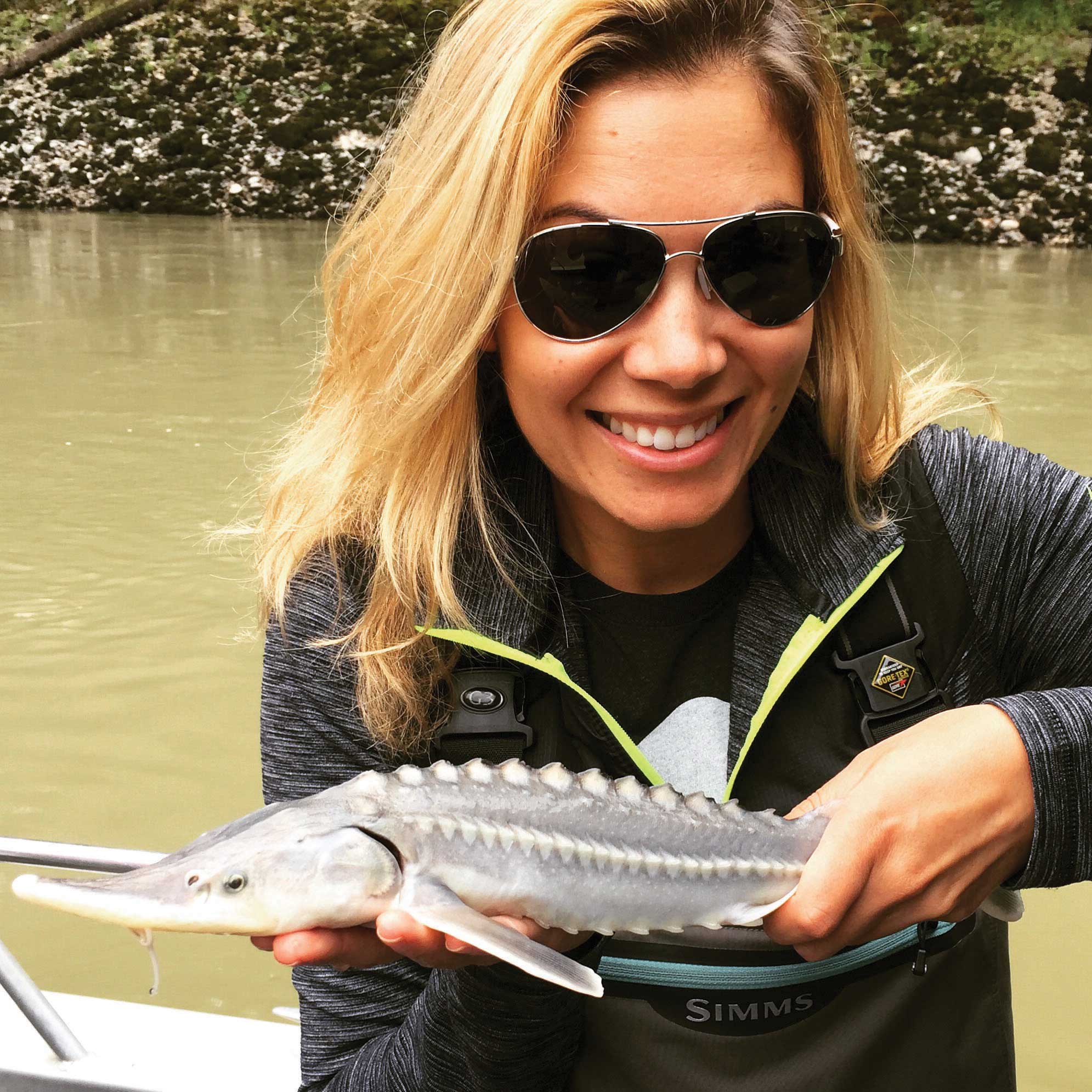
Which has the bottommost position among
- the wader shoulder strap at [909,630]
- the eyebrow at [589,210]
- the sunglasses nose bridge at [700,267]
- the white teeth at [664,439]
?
the wader shoulder strap at [909,630]

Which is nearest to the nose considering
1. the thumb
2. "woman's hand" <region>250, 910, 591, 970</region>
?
the thumb

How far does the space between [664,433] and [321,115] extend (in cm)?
1452

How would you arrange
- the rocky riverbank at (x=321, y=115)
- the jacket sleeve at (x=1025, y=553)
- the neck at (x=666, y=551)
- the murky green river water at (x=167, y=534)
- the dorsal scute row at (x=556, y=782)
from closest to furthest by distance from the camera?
the dorsal scute row at (x=556, y=782)
the jacket sleeve at (x=1025, y=553)
the neck at (x=666, y=551)
the murky green river water at (x=167, y=534)
the rocky riverbank at (x=321, y=115)

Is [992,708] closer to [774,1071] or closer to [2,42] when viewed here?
[774,1071]

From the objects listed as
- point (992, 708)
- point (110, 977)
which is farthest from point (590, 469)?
point (110, 977)

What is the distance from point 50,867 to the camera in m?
1.43

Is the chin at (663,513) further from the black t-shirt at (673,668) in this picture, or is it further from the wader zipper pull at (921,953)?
the wader zipper pull at (921,953)

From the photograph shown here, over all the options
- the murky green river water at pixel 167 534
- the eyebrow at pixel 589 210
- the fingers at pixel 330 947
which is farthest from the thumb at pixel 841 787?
the murky green river water at pixel 167 534

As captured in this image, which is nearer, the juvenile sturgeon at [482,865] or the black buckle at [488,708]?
the juvenile sturgeon at [482,865]

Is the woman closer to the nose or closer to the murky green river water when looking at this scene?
the nose

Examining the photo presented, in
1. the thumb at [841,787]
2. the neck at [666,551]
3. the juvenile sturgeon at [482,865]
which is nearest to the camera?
the juvenile sturgeon at [482,865]

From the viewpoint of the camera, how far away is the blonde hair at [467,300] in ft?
4.13

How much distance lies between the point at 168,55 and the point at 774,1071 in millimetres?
16069

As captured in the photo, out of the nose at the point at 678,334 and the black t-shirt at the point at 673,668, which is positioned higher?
the nose at the point at 678,334
